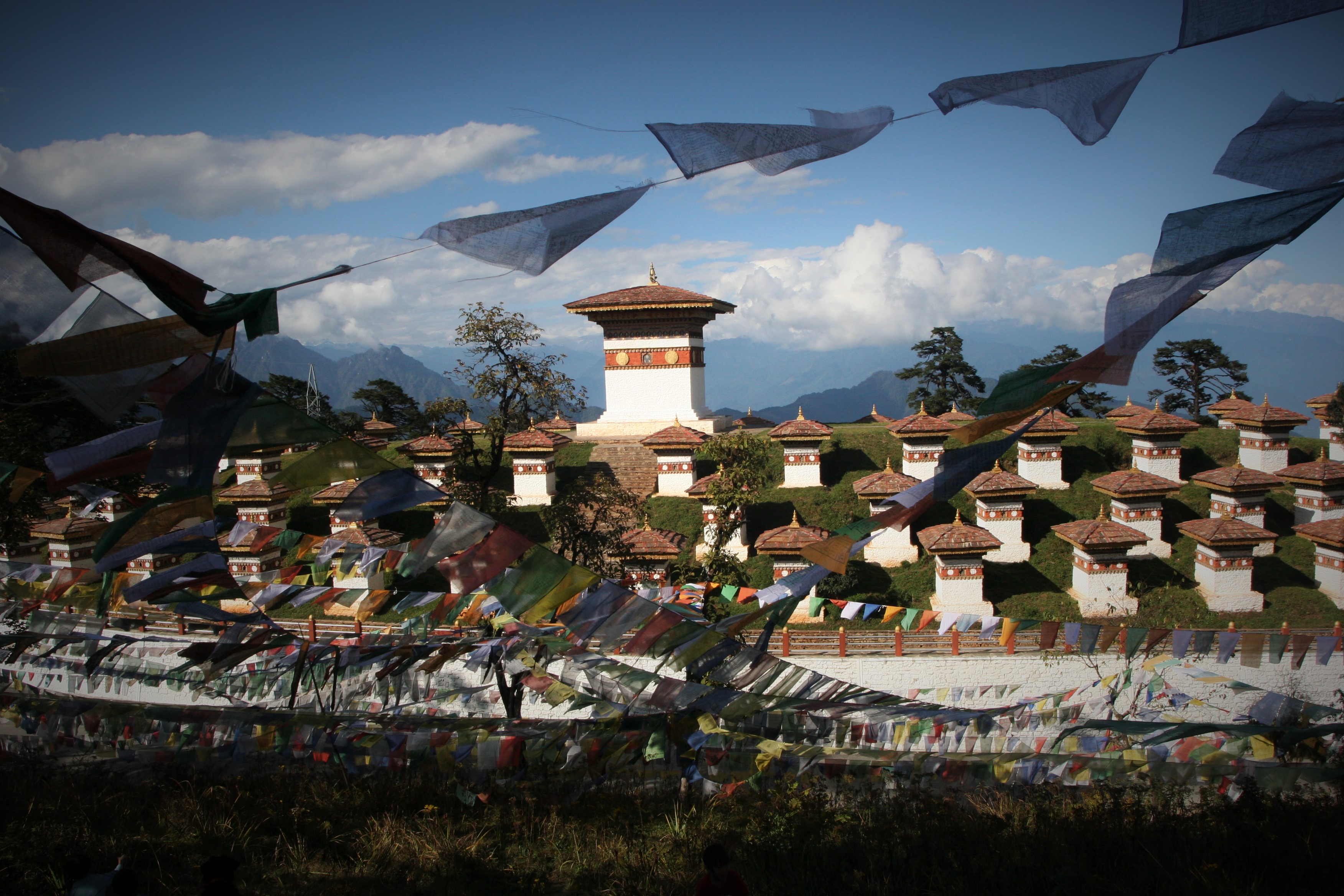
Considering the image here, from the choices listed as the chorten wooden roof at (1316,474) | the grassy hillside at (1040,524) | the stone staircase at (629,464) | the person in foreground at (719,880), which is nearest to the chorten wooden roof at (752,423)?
the grassy hillside at (1040,524)

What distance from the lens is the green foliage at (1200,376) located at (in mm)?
25719

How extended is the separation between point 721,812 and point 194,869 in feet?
8.49

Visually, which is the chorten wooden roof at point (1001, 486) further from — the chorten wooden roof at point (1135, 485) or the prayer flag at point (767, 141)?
the prayer flag at point (767, 141)

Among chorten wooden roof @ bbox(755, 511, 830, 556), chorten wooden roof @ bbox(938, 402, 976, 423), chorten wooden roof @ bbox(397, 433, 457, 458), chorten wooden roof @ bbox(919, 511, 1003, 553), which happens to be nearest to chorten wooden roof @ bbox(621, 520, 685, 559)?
chorten wooden roof @ bbox(755, 511, 830, 556)

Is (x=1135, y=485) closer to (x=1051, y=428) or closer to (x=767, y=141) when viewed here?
(x=1051, y=428)

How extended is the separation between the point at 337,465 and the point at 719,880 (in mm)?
2649

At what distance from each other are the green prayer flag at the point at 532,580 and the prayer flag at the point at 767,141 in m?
1.99

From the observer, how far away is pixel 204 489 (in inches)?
156

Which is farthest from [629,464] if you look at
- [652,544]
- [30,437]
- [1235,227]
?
[1235,227]

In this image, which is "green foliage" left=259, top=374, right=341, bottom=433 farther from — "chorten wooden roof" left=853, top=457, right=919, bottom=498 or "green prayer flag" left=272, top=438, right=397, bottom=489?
"green prayer flag" left=272, top=438, right=397, bottom=489

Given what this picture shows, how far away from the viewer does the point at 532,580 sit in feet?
12.3

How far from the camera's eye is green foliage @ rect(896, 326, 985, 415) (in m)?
27.7

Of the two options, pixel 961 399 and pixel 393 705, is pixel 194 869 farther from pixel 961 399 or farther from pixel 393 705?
pixel 961 399

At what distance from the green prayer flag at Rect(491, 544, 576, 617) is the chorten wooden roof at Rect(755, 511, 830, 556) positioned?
7335mm
